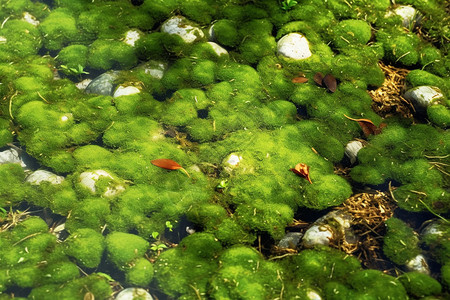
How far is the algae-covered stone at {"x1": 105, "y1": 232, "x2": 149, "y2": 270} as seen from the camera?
3066 millimetres

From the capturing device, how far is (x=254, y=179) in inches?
141

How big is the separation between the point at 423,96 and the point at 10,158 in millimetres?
4123

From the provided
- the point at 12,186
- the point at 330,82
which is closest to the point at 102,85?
the point at 12,186

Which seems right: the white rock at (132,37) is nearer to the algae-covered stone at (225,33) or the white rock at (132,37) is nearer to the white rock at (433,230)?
the algae-covered stone at (225,33)

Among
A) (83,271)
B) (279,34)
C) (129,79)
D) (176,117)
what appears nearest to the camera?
(83,271)

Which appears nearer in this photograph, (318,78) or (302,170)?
(302,170)

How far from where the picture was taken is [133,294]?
289 centimetres

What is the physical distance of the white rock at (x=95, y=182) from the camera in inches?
135

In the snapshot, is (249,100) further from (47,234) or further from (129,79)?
(47,234)

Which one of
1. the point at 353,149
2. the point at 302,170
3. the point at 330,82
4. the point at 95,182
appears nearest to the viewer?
the point at 95,182

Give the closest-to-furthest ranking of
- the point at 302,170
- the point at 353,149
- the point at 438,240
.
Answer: the point at 438,240 < the point at 302,170 < the point at 353,149

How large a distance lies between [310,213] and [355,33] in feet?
8.12

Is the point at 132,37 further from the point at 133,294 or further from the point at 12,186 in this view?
the point at 133,294

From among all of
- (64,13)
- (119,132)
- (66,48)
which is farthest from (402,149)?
(64,13)
